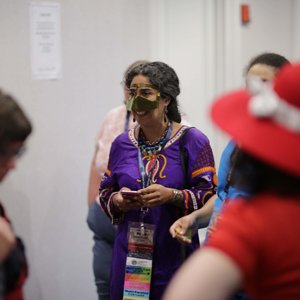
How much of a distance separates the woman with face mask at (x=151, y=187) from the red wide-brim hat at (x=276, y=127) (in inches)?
37.5

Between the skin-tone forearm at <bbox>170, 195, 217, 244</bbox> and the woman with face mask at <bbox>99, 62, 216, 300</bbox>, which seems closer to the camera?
the skin-tone forearm at <bbox>170, 195, 217, 244</bbox>

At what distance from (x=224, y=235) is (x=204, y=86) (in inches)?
99.2

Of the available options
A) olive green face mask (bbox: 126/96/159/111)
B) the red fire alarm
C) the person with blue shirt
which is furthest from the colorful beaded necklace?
the red fire alarm

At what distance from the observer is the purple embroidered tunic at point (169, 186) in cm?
194

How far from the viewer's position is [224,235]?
0.88 meters

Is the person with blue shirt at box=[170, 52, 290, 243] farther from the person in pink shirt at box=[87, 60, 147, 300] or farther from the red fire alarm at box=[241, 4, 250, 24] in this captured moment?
the red fire alarm at box=[241, 4, 250, 24]

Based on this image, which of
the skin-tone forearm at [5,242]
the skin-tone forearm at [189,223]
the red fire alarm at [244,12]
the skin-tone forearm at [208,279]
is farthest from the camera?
the red fire alarm at [244,12]

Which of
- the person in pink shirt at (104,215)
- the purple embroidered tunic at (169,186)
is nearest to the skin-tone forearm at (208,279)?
the purple embroidered tunic at (169,186)

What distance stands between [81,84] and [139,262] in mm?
1344

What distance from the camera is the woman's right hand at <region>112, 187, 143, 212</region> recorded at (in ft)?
6.21

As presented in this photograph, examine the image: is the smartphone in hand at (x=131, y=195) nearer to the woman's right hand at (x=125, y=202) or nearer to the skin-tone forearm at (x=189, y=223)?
the woman's right hand at (x=125, y=202)

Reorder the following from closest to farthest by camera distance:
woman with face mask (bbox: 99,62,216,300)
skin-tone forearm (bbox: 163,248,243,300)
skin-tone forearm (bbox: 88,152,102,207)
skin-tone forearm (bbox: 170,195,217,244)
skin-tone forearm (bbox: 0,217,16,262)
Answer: skin-tone forearm (bbox: 163,248,243,300) → skin-tone forearm (bbox: 0,217,16,262) → skin-tone forearm (bbox: 170,195,217,244) → woman with face mask (bbox: 99,62,216,300) → skin-tone forearm (bbox: 88,152,102,207)

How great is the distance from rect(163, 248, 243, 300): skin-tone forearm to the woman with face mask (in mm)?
1009

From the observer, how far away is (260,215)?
90cm
